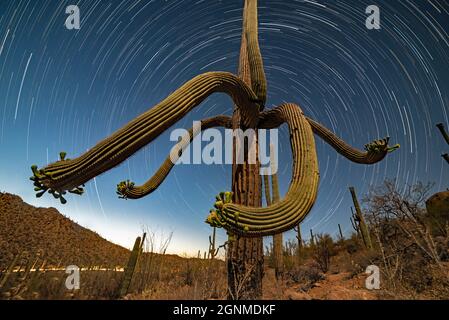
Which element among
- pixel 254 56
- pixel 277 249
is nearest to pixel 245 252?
pixel 254 56

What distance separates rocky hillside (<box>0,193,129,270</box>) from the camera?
59.2 ft

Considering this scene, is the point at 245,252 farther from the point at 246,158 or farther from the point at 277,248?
the point at 277,248

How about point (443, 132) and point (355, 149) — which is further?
point (443, 132)

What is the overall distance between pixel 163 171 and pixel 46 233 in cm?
2224

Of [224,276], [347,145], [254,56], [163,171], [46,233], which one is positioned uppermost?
[46,233]

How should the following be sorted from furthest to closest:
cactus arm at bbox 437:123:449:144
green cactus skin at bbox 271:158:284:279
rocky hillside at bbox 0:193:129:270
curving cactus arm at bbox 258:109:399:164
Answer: rocky hillside at bbox 0:193:129:270
cactus arm at bbox 437:123:449:144
green cactus skin at bbox 271:158:284:279
curving cactus arm at bbox 258:109:399:164

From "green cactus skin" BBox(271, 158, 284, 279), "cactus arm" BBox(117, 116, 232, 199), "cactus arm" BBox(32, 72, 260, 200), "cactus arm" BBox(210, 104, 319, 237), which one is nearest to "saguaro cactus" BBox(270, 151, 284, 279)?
"green cactus skin" BBox(271, 158, 284, 279)

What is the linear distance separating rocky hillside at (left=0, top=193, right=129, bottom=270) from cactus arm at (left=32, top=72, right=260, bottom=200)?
1718cm

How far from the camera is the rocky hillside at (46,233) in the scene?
18.0 metres

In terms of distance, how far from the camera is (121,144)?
2305 millimetres

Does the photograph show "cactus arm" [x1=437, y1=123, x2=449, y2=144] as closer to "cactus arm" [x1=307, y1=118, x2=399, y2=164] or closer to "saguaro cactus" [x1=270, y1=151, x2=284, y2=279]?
"saguaro cactus" [x1=270, y1=151, x2=284, y2=279]

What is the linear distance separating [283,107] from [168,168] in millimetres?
2425

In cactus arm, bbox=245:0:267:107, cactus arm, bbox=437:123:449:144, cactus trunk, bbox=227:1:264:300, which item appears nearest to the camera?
cactus trunk, bbox=227:1:264:300
